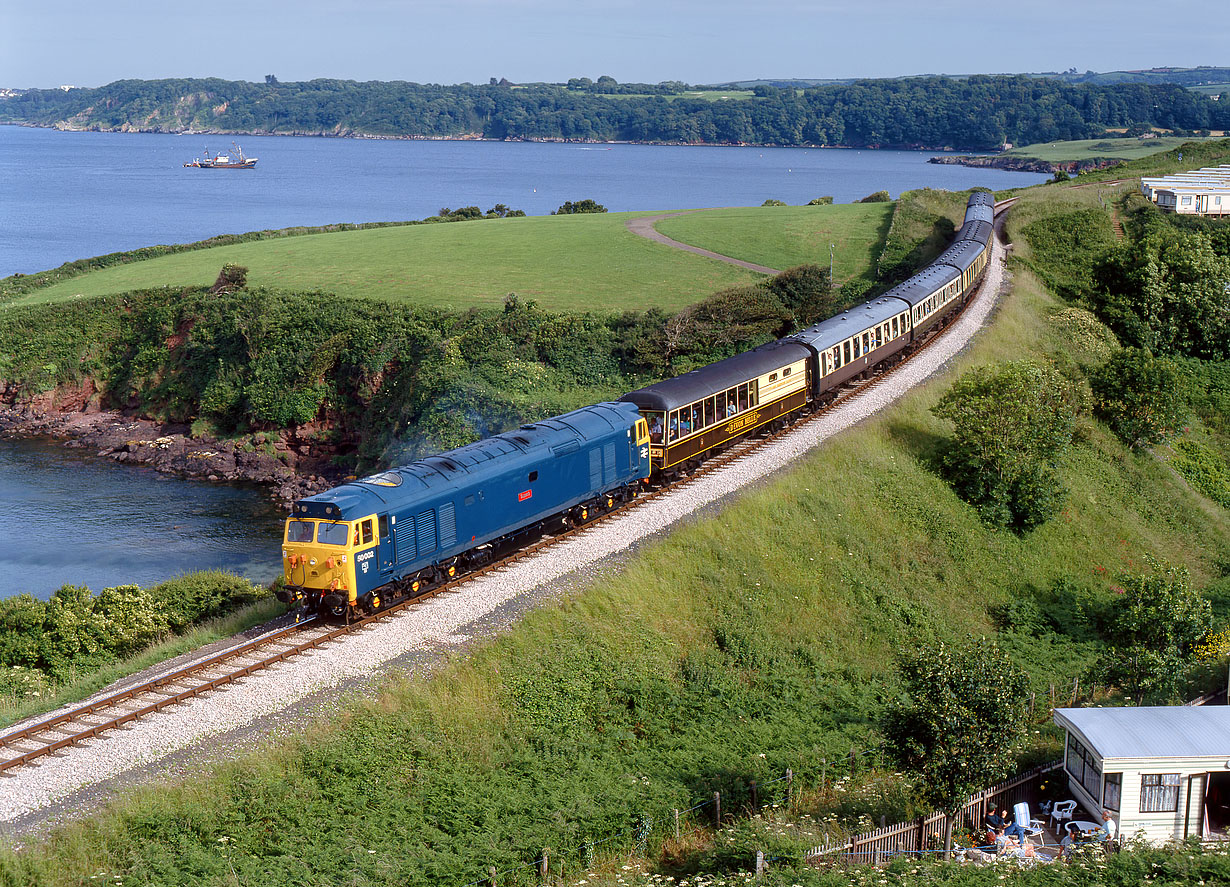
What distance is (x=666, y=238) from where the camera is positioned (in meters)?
89.9

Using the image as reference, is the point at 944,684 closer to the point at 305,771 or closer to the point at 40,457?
the point at 305,771

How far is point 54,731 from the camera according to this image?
69.4 feet

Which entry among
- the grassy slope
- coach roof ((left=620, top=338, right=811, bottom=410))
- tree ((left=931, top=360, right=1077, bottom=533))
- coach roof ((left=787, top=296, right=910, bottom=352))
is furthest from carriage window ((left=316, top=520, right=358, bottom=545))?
tree ((left=931, top=360, right=1077, bottom=533))

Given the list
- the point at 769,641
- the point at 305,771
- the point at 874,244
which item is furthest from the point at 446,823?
the point at 874,244

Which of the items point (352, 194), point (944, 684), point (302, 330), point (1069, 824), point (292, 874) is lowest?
point (1069, 824)

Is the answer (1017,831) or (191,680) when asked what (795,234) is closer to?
(1017,831)

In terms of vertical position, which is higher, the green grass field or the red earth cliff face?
the green grass field

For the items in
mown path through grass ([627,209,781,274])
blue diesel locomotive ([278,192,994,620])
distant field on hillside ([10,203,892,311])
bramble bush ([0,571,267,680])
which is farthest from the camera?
mown path through grass ([627,209,781,274])

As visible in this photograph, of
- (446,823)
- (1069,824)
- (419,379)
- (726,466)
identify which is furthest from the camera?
(419,379)

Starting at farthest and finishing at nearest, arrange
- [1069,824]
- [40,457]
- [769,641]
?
[40,457] < [769,641] < [1069,824]

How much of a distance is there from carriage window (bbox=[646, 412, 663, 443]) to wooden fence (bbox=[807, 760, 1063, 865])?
15817 millimetres

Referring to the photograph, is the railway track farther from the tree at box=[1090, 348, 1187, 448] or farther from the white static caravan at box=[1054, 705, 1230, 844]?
the tree at box=[1090, 348, 1187, 448]

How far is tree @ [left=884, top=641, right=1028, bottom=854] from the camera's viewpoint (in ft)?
68.0

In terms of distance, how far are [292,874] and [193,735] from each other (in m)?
4.42
